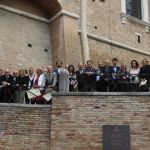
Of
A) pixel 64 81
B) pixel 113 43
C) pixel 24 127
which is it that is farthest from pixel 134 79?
pixel 113 43

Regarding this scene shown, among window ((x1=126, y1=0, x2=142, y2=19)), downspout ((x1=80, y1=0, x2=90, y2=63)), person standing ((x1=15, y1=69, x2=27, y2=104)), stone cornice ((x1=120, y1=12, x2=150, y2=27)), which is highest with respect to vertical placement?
window ((x1=126, y1=0, x2=142, y2=19))

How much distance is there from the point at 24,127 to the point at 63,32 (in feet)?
22.1

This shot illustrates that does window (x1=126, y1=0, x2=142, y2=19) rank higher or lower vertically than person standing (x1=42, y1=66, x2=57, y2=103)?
higher

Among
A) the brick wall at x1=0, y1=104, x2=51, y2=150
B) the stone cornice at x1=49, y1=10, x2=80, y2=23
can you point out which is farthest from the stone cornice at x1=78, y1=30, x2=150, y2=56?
the brick wall at x1=0, y1=104, x2=51, y2=150

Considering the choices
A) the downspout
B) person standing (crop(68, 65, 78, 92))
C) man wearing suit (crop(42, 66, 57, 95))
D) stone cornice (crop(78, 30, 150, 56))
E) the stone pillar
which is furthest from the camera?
stone cornice (crop(78, 30, 150, 56))

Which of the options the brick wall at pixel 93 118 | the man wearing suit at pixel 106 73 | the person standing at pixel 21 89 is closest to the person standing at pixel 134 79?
the brick wall at pixel 93 118

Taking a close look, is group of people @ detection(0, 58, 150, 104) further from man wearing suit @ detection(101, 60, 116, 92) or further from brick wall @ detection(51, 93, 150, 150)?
brick wall @ detection(51, 93, 150, 150)

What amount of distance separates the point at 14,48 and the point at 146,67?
685cm

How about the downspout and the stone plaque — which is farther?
the downspout

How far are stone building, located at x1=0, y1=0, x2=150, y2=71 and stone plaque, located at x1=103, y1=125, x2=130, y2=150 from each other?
5815 mm

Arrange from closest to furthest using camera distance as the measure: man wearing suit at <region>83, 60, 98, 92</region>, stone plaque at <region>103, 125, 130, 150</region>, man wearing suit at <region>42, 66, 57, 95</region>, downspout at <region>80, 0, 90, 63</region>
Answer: stone plaque at <region>103, 125, 130, 150</region> → man wearing suit at <region>83, 60, 98, 92</region> → man wearing suit at <region>42, 66, 57, 95</region> → downspout at <region>80, 0, 90, 63</region>

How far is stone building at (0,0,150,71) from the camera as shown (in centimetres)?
1441

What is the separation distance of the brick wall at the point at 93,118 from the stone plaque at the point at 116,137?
0.42 feet

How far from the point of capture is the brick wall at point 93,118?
9.28 metres
